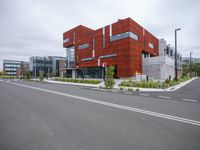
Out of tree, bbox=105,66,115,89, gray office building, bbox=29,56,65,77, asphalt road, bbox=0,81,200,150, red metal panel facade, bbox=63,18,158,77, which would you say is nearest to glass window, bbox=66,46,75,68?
red metal panel facade, bbox=63,18,158,77

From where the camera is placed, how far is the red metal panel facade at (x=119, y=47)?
3276cm

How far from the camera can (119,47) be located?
3428 centimetres

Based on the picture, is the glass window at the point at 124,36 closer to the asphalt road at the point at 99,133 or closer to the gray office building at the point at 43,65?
the asphalt road at the point at 99,133

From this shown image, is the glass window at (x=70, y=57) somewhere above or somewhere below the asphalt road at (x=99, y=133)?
above

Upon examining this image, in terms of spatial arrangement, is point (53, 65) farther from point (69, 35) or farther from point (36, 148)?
point (36, 148)

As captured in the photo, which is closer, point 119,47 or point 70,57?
point 119,47

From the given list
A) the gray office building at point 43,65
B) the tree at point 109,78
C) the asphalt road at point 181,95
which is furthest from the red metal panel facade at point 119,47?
the gray office building at point 43,65

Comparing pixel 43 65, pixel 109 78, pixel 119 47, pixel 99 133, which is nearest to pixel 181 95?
pixel 109 78

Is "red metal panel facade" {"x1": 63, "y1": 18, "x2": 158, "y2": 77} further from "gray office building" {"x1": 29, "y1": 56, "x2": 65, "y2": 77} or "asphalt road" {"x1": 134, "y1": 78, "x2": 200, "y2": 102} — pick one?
"gray office building" {"x1": 29, "y1": 56, "x2": 65, "y2": 77}

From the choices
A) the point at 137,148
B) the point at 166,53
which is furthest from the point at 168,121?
the point at 166,53

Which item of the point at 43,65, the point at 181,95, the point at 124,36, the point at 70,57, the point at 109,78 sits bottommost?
the point at 181,95

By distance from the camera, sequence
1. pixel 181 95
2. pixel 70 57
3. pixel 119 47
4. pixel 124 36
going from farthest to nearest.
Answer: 1. pixel 70 57
2. pixel 119 47
3. pixel 124 36
4. pixel 181 95

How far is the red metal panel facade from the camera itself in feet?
107

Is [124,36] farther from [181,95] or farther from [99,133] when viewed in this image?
[99,133]
